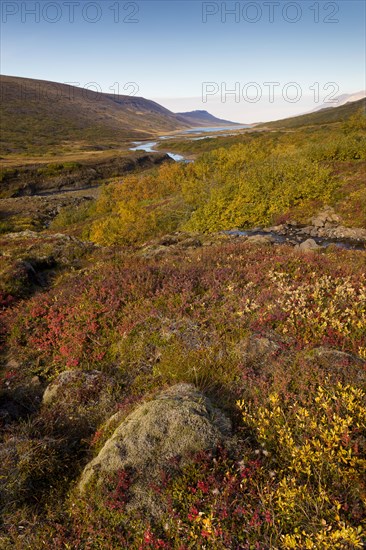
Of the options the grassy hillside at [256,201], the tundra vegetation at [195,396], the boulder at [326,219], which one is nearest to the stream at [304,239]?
the grassy hillside at [256,201]

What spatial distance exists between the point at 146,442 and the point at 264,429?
186 cm

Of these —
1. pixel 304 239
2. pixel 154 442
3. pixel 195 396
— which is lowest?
pixel 154 442

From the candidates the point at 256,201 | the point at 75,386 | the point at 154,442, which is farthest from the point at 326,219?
the point at 154,442

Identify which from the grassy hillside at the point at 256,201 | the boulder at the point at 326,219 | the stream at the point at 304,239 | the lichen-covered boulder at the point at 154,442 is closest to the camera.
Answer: the lichen-covered boulder at the point at 154,442

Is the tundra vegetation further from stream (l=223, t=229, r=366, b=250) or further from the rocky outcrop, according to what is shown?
stream (l=223, t=229, r=366, b=250)

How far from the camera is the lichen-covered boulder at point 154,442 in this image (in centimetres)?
454

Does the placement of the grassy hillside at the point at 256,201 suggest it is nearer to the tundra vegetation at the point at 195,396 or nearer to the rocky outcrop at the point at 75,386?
the tundra vegetation at the point at 195,396

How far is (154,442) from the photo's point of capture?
489 centimetres

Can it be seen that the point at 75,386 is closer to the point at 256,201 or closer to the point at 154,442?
the point at 154,442

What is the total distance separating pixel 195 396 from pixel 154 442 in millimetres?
1135

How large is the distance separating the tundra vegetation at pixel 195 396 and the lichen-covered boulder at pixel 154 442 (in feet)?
0.12

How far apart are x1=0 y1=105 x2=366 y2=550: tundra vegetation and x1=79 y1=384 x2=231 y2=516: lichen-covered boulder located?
0.04 metres

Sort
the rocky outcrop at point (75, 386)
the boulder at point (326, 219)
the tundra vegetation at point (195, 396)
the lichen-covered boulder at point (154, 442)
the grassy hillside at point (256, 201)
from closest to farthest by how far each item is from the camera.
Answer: the tundra vegetation at point (195, 396) → the lichen-covered boulder at point (154, 442) → the rocky outcrop at point (75, 386) → the grassy hillside at point (256, 201) → the boulder at point (326, 219)

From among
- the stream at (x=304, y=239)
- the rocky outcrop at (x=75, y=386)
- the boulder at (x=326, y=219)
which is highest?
the boulder at (x=326, y=219)
